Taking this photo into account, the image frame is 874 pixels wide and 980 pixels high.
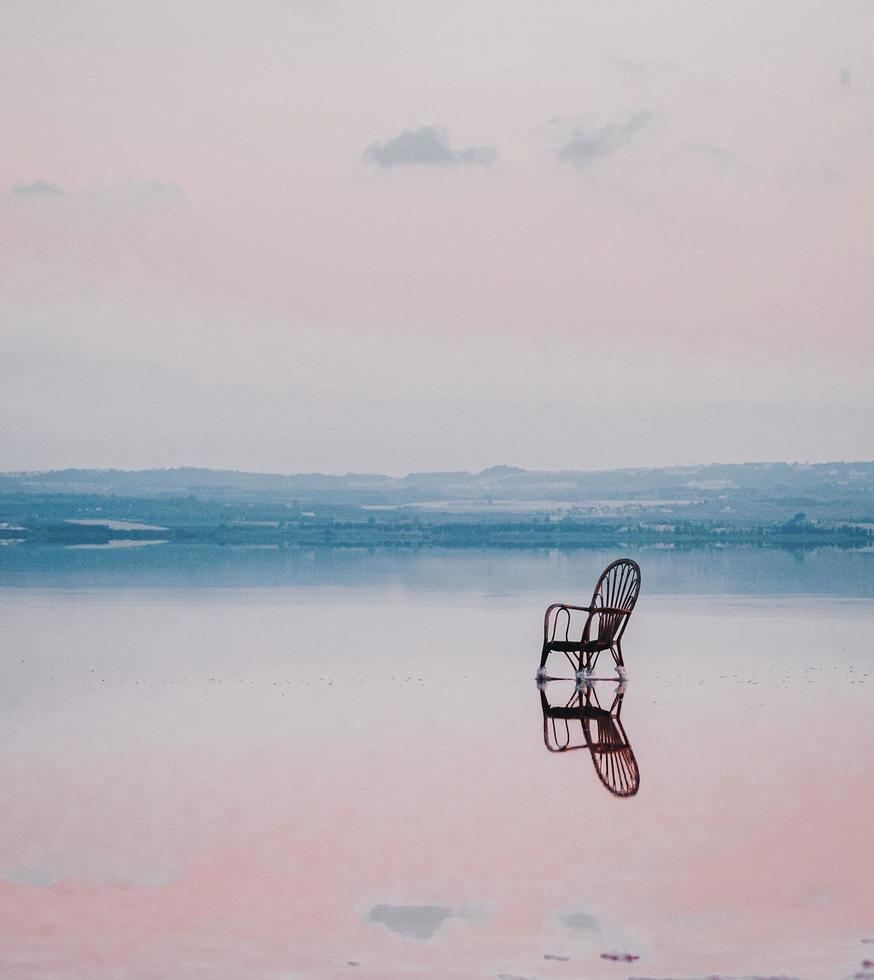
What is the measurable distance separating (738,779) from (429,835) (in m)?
1.65

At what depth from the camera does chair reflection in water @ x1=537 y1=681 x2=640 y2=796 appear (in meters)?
Result: 7.34

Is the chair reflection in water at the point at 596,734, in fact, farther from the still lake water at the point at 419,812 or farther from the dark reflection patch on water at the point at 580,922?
the dark reflection patch on water at the point at 580,922

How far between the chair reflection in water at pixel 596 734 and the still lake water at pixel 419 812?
0.29 ft

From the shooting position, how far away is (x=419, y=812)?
21.3 feet

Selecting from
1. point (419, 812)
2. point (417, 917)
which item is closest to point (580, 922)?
point (417, 917)

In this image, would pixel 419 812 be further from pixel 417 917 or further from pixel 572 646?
pixel 572 646

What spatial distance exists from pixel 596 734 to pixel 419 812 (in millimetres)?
2254

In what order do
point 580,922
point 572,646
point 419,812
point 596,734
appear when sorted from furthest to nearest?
point 572,646 → point 596,734 → point 419,812 → point 580,922

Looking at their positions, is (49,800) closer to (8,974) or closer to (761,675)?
(8,974)

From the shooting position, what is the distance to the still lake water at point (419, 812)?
15.8 feet

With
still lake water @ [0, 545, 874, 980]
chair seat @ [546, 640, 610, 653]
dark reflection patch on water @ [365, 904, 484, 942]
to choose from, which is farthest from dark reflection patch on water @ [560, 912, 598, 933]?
chair seat @ [546, 640, 610, 653]

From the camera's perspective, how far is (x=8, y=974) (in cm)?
452

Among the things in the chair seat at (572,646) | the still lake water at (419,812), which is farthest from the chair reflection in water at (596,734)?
the chair seat at (572,646)

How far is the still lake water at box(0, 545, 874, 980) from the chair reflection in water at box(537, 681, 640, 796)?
9cm
